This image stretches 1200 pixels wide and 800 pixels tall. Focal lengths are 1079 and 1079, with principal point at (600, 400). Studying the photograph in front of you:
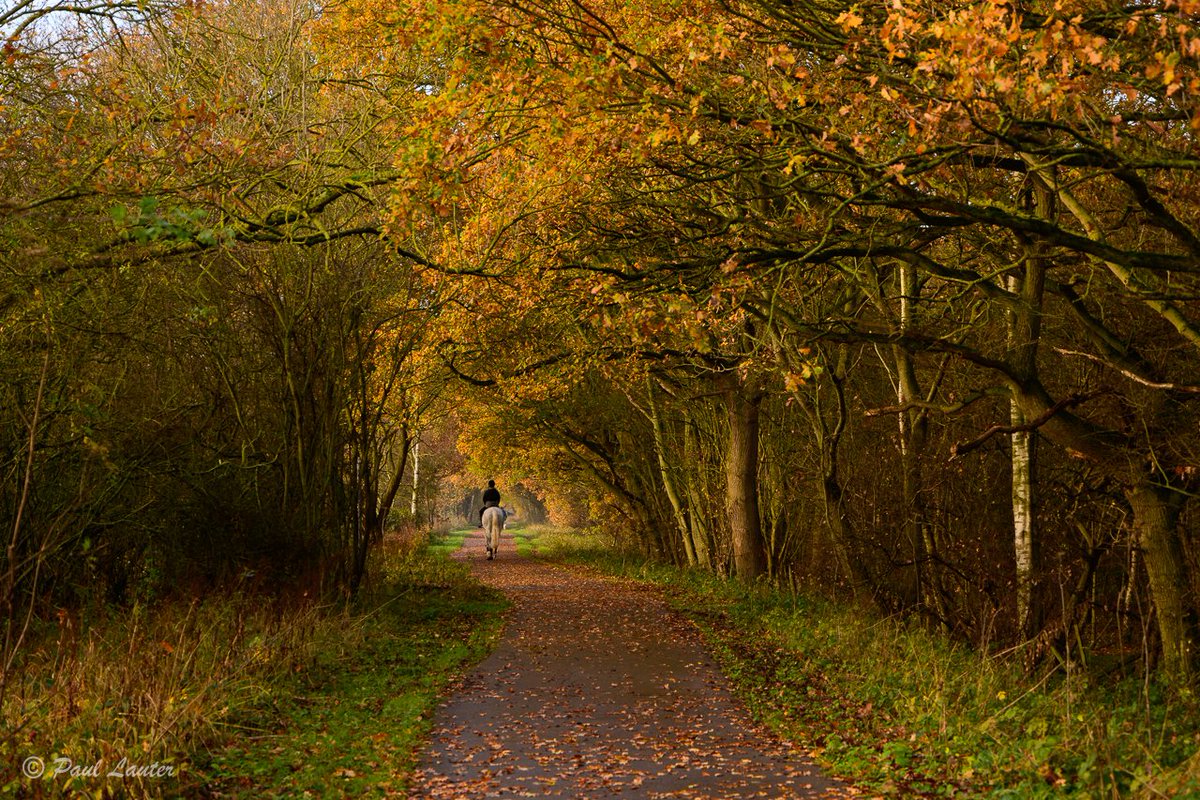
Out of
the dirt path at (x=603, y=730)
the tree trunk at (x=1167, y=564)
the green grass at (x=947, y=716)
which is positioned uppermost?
the tree trunk at (x=1167, y=564)

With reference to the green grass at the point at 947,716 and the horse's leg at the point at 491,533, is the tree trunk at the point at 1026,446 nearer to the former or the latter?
the green grass at the point at 947,716

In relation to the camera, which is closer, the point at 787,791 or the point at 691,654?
the point at 787,791

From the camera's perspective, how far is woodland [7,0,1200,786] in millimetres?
7699

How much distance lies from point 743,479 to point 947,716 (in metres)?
11.6

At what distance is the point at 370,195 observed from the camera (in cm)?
1060

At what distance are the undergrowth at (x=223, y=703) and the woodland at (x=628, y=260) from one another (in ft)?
3.03

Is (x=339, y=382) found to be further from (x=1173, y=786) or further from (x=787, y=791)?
(x=1173, y=786)

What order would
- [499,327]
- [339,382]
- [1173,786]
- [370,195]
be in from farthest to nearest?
[499,327], [339,382], [370,195], [1173,786]

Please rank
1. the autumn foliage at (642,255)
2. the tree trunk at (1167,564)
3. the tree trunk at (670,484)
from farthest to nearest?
the tree trunk at (670,484)
the tree trunk at (1167,564)
the autumn foliage at (642,255)

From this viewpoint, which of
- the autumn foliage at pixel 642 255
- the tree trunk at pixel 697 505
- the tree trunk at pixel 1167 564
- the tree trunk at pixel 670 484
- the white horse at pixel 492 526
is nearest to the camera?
the autumn foliage at pixel 642 255

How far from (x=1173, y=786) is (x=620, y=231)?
8.45 metres

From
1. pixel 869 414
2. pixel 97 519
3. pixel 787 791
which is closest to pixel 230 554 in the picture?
pixel 97 519

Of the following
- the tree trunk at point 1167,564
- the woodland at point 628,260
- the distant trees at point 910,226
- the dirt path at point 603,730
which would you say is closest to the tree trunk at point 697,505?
the woodland at point 628,260

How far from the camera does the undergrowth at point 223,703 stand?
6.14 m
